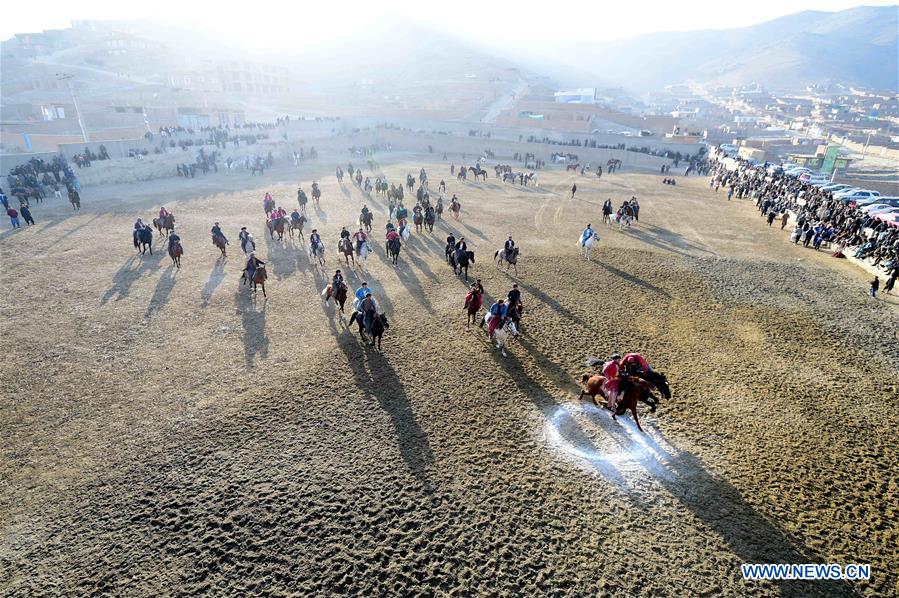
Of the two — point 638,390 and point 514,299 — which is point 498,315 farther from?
point 638,390

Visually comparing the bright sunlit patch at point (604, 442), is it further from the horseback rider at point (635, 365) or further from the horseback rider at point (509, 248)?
the horseback rider at point (509, 248)

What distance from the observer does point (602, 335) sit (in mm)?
13266

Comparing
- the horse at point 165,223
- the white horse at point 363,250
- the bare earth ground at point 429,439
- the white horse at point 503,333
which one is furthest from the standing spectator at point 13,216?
the white horse at point 503,333

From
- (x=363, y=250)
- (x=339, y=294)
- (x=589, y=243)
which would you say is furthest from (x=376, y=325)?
(x=589, y=243)

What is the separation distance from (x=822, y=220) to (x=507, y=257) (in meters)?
21.1

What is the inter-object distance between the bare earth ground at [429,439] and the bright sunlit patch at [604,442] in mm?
62

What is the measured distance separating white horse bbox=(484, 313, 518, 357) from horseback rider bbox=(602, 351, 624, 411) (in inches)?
125

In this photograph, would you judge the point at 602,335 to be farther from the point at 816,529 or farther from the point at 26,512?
the point at 26,512

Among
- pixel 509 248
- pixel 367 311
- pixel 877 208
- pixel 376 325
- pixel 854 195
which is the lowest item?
pixel 877 208

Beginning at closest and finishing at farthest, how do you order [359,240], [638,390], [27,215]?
[638,390]
[359,240]
[27,215]

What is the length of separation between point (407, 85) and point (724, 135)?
81.8m

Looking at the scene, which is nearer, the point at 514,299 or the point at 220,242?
the point at 514,299

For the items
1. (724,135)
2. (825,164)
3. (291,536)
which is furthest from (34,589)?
(724,135)

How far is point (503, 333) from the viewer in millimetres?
11984
